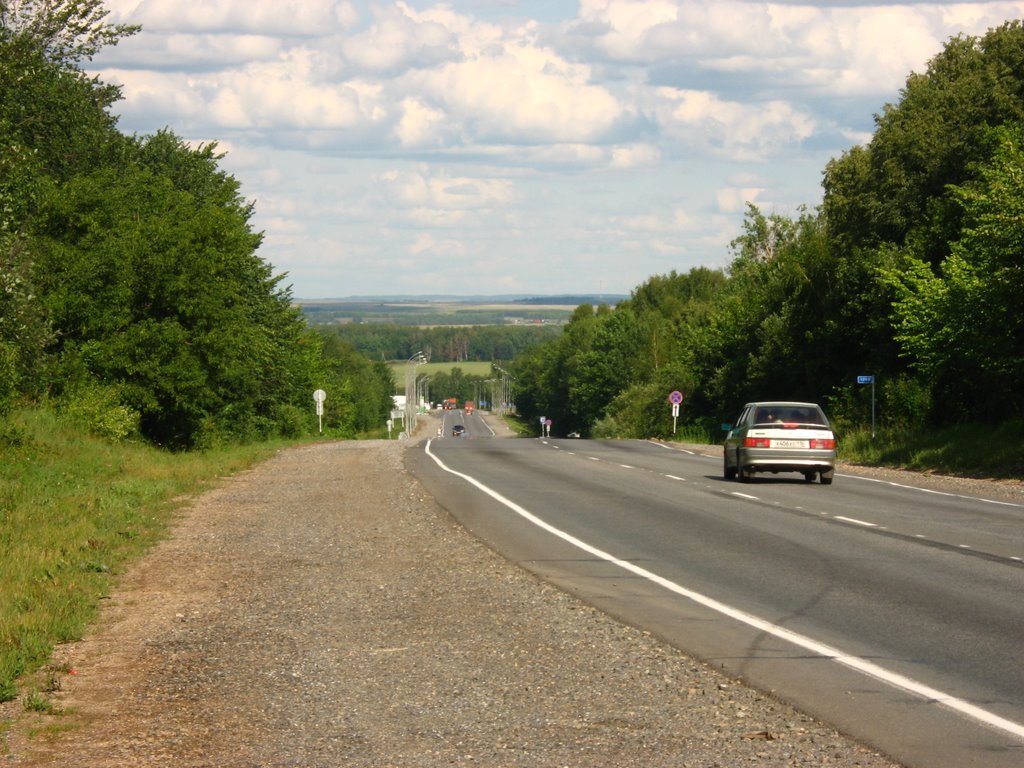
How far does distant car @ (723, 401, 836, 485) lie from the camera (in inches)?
1091

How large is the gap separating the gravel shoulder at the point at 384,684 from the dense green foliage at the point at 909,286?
75.8 ft

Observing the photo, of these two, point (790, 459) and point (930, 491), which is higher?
point (790, 459)

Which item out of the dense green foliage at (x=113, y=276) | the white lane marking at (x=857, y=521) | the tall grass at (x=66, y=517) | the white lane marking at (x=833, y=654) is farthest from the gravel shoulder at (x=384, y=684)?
the dense green foliage at (x=113, y=276)

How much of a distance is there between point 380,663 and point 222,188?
53.5m

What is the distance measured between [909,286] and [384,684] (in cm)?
4095

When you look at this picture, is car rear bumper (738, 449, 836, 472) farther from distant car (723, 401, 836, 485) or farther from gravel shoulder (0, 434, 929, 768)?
gravel shoulder (0, 434, 929, 768)

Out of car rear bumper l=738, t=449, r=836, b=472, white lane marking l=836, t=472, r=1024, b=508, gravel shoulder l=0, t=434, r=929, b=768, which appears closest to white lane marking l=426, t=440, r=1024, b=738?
gravel shoulder l=0, t=434, r=929, b=768

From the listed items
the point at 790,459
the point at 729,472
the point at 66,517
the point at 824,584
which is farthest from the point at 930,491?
the point at 66,517

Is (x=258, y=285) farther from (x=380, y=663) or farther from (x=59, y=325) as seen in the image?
(x=380, y=663)

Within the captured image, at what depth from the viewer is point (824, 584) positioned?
13.0 metres

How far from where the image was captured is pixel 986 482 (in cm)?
2998

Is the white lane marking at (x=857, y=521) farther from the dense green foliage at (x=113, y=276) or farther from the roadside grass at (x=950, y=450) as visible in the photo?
the dense green foliage at (x=113, y=276)

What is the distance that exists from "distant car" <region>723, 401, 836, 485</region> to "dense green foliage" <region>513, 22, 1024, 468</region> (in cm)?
721

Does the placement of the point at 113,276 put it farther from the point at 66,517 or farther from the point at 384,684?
the point at 384,684
